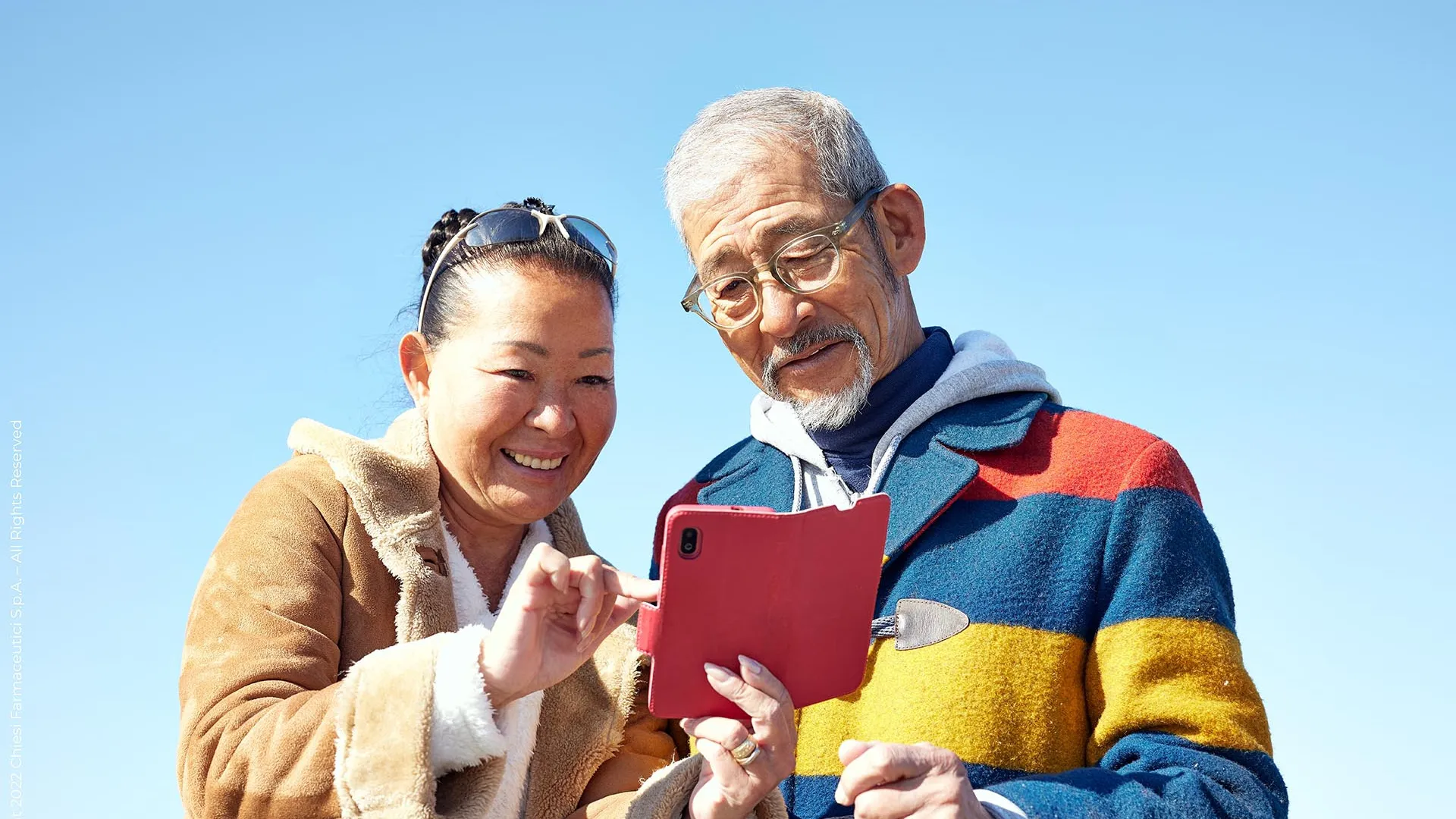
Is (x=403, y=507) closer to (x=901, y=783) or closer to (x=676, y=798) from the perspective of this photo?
(x=676, y=798)

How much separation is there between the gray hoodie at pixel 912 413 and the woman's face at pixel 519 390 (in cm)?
66

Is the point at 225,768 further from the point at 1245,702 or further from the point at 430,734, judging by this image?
the point at 1245,702

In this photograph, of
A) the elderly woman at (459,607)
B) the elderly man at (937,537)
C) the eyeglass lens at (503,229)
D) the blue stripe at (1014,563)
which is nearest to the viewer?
the elderly woman at (459,607)

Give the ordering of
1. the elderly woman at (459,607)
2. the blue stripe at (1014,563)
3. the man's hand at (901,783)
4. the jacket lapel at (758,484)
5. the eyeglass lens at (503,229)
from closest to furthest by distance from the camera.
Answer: the man's hand at (901,783) < the elderly woman at (459,607) < the blue stripe at (1014,563) < the eyeglass lens at (503,229) < the jacket lapel at (758,484)

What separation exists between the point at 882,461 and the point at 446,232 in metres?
1.51

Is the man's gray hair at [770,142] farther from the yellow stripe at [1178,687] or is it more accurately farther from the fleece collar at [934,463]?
the yellow stripe at [1178,687]

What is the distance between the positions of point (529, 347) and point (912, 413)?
3.81 ft

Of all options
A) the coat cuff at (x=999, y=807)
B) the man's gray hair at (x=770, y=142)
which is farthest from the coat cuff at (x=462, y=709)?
the man's gray hair at (x=770, y=142)

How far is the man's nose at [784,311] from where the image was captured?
408 cm

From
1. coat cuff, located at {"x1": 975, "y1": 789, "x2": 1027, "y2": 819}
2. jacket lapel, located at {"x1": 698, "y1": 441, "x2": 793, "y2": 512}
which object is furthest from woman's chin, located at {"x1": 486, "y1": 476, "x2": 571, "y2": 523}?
coat cuff, located at {"x1": 975, "y1": 789, "x2": 1027, "y2": 819}

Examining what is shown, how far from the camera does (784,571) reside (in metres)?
2.96

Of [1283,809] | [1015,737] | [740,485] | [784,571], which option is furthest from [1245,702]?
[740,485]

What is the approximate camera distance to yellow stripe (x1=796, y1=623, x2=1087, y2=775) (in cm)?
342

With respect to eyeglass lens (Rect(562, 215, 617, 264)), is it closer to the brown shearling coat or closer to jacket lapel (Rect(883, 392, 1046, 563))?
the brown shearling coat
